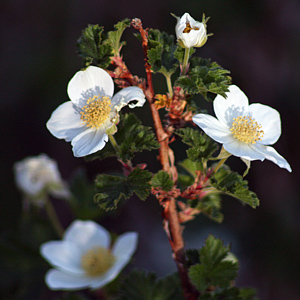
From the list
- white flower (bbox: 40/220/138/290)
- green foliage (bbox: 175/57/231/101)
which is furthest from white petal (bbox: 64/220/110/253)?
green foliage (bbox: 175/57/231/101)

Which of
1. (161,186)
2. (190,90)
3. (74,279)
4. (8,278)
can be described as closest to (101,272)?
(74,279)

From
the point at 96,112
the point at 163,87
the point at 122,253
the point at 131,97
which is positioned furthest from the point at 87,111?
the point at 163,87

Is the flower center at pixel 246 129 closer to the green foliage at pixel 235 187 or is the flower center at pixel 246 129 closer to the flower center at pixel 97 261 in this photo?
the green foliage at pixel 235 187

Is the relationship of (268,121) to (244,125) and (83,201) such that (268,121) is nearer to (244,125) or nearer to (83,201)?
(244,125)

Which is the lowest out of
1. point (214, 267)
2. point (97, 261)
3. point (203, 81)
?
point (97, 261)

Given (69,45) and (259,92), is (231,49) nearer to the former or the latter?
(259,92)

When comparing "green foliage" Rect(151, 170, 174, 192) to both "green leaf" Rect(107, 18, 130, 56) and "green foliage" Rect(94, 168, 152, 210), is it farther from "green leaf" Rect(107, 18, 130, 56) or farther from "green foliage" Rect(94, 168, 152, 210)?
"green leaf" Rect(107, 18, 130, 56)

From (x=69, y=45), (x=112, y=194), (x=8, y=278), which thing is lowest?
(x=8, y=278)
